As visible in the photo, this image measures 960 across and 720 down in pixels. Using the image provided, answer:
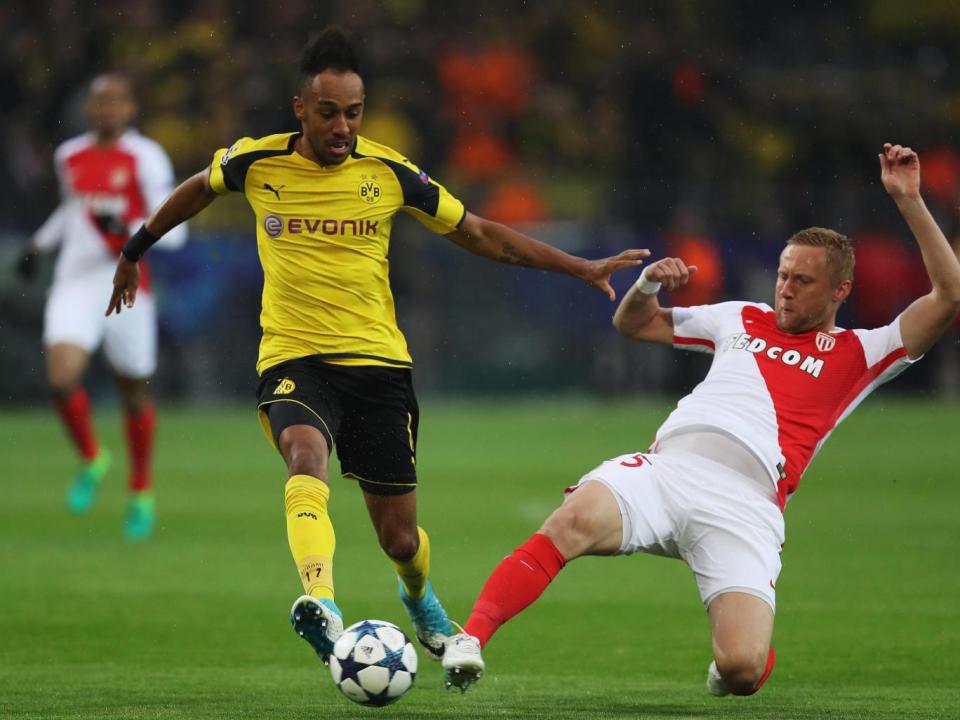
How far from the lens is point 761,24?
24938 mm

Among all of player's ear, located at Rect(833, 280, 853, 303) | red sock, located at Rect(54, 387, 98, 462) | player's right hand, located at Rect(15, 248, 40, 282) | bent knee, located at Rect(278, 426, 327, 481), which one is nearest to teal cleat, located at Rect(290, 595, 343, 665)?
bent knee, located at Rect(278, 426, 327, 481)

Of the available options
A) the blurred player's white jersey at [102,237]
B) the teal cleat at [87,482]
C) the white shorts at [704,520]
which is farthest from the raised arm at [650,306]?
the teal cleat at [87,482]

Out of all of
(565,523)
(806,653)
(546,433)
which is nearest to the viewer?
(565,523)

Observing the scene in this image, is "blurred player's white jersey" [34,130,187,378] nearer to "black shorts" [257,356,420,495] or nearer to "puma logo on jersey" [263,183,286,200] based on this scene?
"puma logo on jersey" [263,183,286,200]

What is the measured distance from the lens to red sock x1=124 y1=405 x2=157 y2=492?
11391 mm

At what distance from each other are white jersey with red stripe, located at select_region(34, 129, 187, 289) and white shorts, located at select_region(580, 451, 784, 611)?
6.45m

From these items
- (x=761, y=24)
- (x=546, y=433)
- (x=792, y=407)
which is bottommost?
(x=546, y=433)

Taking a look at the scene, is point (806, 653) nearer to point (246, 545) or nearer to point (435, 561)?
point (435, 561)

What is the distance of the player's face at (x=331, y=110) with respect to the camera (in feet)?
20.9

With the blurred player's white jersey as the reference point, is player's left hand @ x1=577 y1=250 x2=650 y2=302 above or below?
above

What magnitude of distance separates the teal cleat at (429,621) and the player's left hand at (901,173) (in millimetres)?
2652

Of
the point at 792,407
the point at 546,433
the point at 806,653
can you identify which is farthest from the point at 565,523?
the point at 546,433

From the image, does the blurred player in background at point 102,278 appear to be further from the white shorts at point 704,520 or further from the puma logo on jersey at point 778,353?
the white shorts at point 704,520

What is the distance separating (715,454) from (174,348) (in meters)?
15.3
